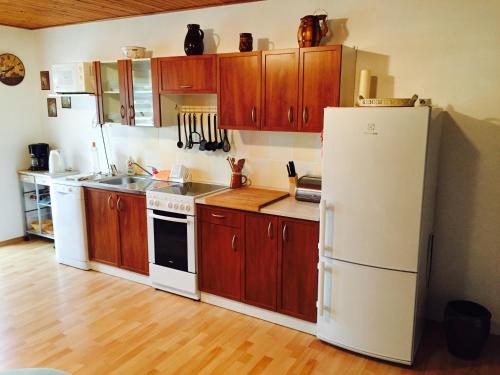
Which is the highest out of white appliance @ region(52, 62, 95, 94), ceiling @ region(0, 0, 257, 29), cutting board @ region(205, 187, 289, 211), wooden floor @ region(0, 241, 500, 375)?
ceiling @ region(0, 0, 257, 29)

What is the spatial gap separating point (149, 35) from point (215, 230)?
6.97 ft

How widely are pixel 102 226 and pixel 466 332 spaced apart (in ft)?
10.5

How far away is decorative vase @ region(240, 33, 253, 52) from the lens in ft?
10.8

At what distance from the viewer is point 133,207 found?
376 centimetres

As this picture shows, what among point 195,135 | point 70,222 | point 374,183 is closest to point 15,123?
point 70,222

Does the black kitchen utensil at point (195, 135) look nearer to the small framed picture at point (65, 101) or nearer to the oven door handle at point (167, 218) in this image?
the oven door handle at point (167, 218)

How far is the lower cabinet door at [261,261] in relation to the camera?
3.03m

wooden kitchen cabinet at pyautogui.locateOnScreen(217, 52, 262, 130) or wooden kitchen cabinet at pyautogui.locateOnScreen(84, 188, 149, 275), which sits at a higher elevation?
wooden kitchen cabinet at pyautogui.locateOnScreen(217, 52, 262, 130)

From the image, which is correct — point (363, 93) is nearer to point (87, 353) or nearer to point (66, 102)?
point (87, 353)

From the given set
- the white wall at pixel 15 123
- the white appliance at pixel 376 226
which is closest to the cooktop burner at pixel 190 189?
the white appliance at pixel 376 226

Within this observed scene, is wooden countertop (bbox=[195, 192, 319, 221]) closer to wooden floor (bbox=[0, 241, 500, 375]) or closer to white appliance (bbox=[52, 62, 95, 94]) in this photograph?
wooden floor (bbox=[0, 241, 500, 375])

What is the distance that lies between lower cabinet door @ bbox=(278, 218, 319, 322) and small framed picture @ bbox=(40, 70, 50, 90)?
12.2 feet

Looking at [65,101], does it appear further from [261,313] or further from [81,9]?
[261,313]

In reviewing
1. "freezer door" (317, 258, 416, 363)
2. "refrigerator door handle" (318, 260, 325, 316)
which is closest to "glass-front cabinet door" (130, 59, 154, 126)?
"refrigerator door handle" (318, 260, 325, 316)
